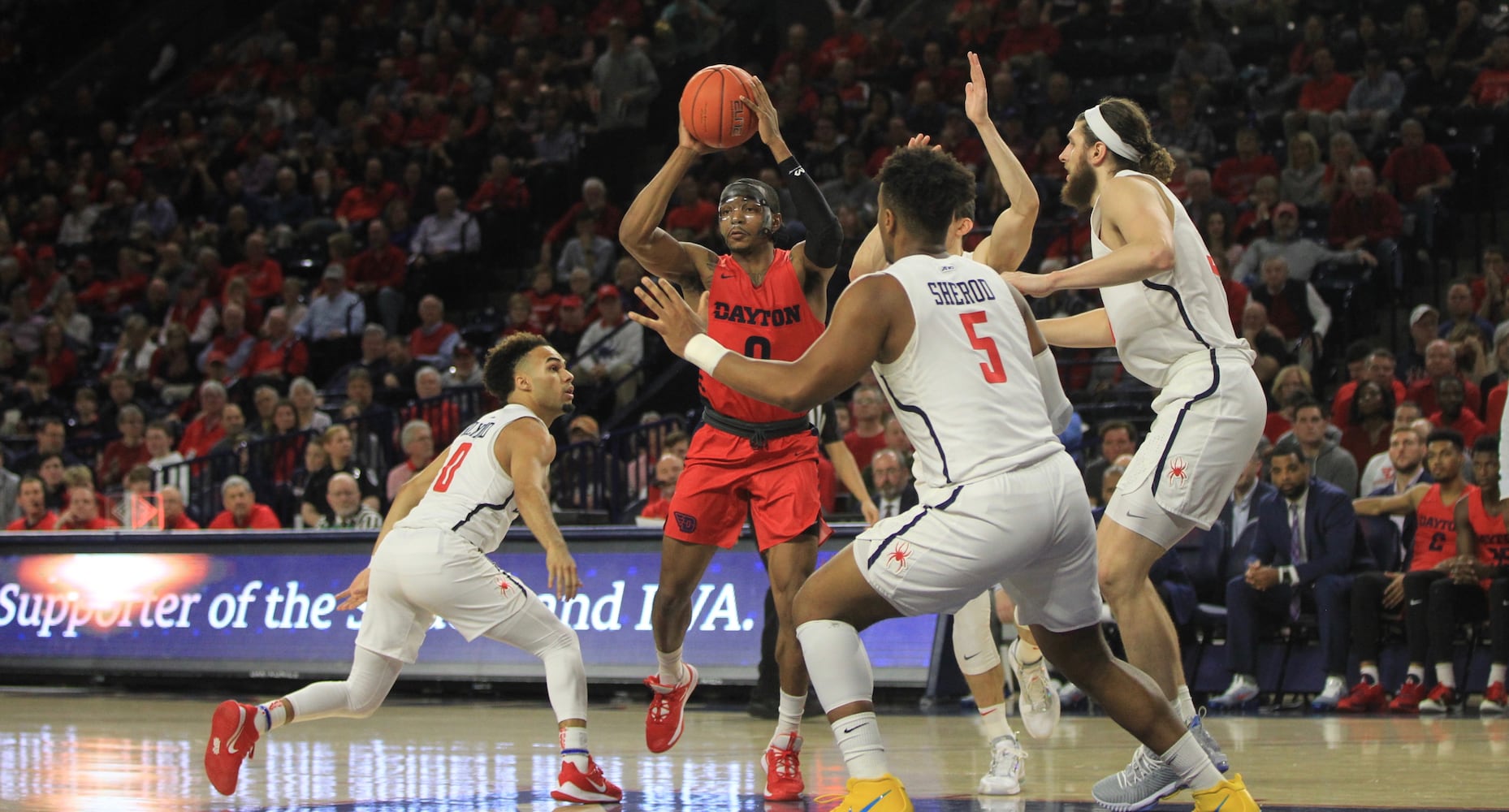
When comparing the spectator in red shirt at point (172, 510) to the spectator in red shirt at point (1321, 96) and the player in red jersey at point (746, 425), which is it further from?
the spectator in red shirt at point (1321, 96)

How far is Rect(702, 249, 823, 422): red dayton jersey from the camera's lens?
6.66m

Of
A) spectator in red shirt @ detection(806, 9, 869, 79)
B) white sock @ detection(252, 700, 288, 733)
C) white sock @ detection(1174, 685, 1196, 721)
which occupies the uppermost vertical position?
spectator in red shirt @ detection(806, 9, 869, 79)

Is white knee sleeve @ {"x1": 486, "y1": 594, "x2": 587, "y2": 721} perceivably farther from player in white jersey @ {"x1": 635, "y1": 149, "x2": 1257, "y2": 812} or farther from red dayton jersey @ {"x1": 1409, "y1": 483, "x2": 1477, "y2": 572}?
red dayton jersey @ {"x1": 1409, "y1": 483, "x2": 1477, "y2": 572}

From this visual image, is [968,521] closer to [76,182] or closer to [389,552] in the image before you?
[389,552]

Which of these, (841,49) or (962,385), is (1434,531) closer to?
(962,385)

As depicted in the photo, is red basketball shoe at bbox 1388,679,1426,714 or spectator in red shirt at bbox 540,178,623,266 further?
spectator in red shirt at bbox 540,178,623,266

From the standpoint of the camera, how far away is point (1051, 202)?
15.6m

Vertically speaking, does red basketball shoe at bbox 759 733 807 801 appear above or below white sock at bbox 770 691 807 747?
below

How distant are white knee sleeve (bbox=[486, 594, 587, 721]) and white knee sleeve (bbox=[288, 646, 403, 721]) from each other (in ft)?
1.30

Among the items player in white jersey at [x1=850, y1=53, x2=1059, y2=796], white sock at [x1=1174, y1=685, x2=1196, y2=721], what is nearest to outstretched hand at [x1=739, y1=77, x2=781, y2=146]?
player in white jersey at [x1=850, y1=53, x2=1059, y2=796]

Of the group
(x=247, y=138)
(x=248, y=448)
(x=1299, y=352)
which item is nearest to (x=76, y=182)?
(x=247, y=138)

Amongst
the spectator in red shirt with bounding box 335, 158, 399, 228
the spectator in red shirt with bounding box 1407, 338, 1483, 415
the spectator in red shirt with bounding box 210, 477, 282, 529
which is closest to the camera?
the spectator in red shirt with bounding box 1407, 338, 1483, 415

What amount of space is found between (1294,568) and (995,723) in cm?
424

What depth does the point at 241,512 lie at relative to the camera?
12.9m
